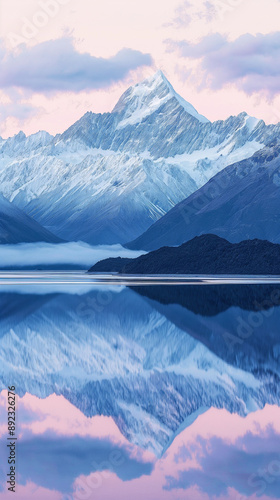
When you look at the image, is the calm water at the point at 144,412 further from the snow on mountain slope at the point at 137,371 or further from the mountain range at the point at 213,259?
the mountain range at the point at 213,259

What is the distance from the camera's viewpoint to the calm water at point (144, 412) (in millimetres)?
13844

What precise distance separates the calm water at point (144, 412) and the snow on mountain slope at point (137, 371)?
1.4 inches

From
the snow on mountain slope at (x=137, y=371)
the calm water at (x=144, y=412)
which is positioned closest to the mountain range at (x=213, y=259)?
the snow on mountain slope at (x=137, y=371)

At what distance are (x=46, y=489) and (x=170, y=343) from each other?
61.2 ft

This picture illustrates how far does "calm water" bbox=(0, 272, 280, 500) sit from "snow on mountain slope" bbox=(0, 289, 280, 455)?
35 mm

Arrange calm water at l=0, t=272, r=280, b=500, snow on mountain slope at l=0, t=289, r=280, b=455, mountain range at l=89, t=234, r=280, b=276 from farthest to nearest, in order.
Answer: mountain range at l=89, t=234, r=280, b=276, snow on mountain slope at l=0, t=289, r=280, b=455, calm water at l=0, t=272, r=280, b=500

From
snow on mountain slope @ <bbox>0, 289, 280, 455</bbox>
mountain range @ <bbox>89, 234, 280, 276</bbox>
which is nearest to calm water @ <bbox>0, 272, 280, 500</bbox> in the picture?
snow on mountain slope @ <bbox>0, 289, 280, 455</bbox>

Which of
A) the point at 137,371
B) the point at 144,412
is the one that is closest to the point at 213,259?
the point at 137,371

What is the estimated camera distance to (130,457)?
595 inches

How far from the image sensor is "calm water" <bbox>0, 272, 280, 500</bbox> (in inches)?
545

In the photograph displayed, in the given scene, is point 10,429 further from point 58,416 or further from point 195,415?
point 195,415

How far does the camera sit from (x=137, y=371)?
974 inches

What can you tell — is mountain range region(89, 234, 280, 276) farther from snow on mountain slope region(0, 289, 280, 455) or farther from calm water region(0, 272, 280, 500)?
calm water region(0, 272, 280, 500)

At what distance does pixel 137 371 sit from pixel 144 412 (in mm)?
6346
